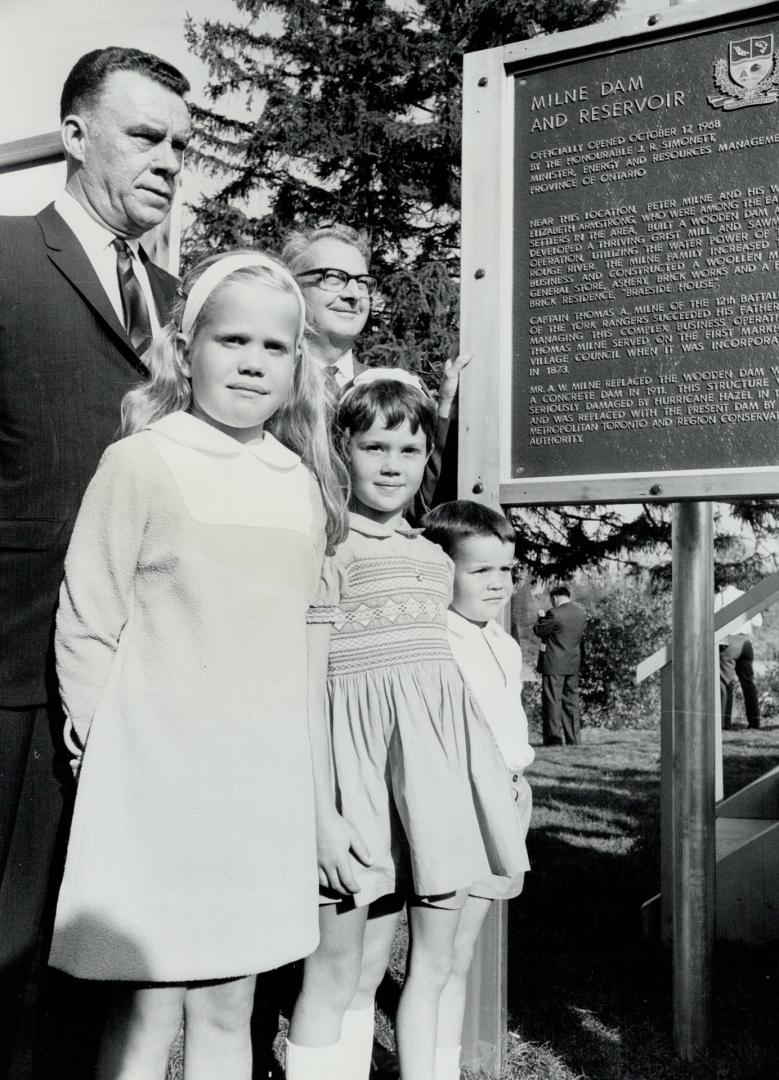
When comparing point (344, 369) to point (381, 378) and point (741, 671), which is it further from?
point (741, 671)

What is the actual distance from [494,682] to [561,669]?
1221cm

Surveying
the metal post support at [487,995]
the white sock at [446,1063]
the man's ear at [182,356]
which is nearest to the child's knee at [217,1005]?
the white sock at [446,1063]

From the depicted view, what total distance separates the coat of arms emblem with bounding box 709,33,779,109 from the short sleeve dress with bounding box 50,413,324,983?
2.25m

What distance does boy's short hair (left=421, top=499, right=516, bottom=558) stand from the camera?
3432 mm

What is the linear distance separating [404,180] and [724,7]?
13093 mm

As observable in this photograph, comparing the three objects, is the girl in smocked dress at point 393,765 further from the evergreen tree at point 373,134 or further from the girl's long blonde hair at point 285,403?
the evergreen tree at point 373,134

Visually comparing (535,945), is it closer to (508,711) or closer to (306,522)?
(508,711)

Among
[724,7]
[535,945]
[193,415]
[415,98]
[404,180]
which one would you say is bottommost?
[535,945]

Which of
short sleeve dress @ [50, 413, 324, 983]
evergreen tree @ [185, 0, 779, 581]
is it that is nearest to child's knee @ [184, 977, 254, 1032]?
short sleeve dress @ [50, 413, 324, 983]

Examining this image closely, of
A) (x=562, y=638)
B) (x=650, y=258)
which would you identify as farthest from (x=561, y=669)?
(x=650, y=258)

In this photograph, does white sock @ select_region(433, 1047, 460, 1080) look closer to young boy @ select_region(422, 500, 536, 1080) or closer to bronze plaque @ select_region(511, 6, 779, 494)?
young boy @ select_region(422, 500, 536, 1080)

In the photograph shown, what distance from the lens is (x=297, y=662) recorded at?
8.03ft

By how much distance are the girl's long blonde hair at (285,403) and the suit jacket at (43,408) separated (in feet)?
0.46

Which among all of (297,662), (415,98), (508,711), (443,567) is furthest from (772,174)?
(415,98)
